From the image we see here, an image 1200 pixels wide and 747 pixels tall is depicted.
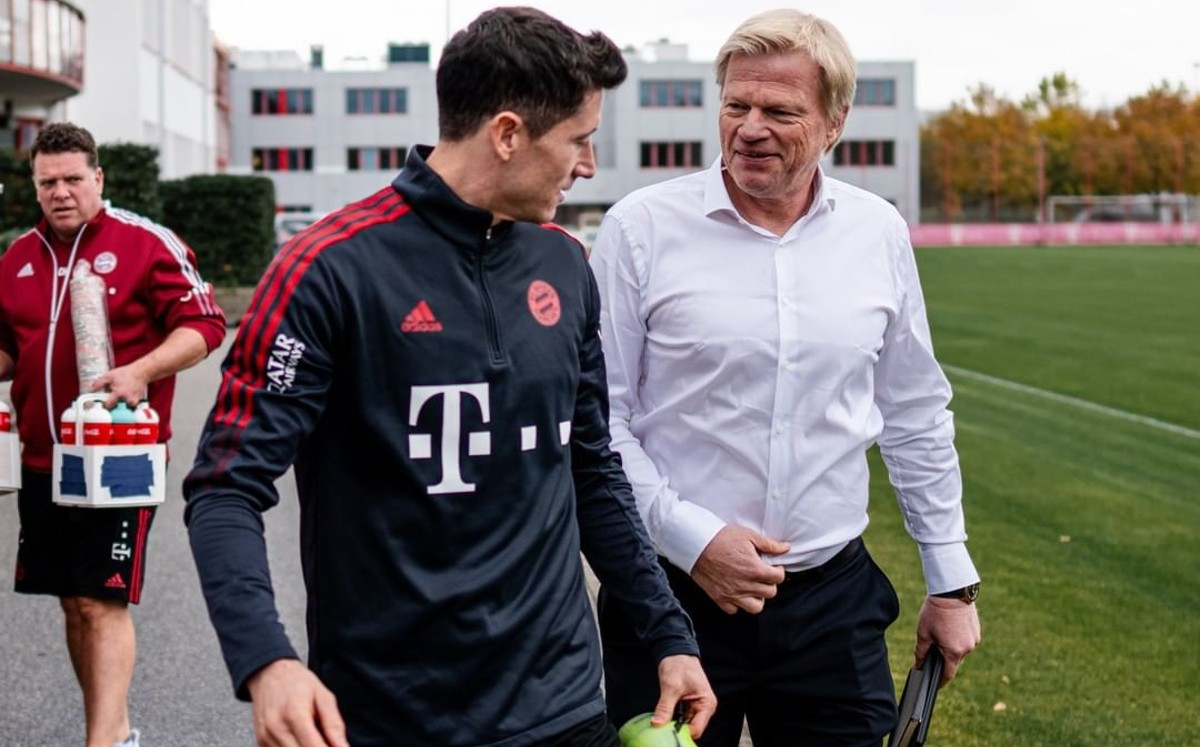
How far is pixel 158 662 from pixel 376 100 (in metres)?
96.8

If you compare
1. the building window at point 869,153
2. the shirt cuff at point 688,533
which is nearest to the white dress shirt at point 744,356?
the shirt cuff at point 688,533

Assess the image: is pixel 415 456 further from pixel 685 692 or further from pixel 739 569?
pixel 739 569

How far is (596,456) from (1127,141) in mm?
113737

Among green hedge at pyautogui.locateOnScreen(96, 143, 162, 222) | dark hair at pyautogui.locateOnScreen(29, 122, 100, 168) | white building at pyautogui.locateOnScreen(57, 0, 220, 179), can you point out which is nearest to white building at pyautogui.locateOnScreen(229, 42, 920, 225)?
white building at pyautogui.locateOnScreen(57, 0, 220, 179)

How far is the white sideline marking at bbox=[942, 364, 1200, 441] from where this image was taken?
627 inches

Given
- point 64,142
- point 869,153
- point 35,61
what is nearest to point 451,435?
point 64,142

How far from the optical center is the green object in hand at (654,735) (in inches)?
117

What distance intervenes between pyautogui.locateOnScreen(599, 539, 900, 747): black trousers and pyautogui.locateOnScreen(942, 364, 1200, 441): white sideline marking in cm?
1236

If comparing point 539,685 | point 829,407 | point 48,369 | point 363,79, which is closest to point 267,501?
point 539,685

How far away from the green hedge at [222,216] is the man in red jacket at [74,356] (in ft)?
84.7

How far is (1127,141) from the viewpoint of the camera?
111 m

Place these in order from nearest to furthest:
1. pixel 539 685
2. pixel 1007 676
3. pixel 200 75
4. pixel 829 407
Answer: pixel 539 685 → pixel 829 407 → pixel 1007 676 → pixel 200 75

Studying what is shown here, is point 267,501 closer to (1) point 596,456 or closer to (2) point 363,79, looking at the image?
(1) point 596,456

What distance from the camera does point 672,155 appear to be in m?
102
